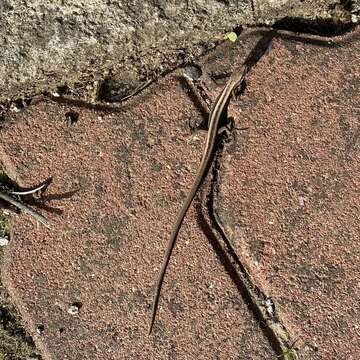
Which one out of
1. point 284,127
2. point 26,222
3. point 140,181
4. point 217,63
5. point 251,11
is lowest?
point 26,222

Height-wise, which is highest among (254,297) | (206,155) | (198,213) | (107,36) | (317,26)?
(317,26)

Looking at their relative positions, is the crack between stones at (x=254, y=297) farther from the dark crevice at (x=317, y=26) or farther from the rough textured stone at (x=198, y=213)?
the dark crevice at (x=317, y=26)

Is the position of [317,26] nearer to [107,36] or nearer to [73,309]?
[107,36]

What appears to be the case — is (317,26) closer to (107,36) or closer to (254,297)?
(107,36)

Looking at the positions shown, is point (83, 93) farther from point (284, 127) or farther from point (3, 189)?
point (284, 127)

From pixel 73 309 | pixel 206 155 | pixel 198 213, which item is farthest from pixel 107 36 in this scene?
pixel 73 309

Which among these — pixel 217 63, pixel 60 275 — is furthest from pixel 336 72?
pixel 60 275

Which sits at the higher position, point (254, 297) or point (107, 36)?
point (107, 36)

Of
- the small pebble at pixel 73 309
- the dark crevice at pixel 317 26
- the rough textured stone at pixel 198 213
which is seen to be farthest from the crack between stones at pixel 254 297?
the dark crevice at pixel 317 26

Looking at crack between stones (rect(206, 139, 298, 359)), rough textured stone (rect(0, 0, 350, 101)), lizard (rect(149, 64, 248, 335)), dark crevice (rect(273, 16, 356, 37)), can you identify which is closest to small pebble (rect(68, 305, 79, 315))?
lizard (rect(149, 64, 248, 335))

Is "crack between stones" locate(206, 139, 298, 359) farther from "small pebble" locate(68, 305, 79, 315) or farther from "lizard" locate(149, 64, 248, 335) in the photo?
"small pebble" locate(68, 305, 79, 315)

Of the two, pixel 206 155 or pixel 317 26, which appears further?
pixel 317 26
